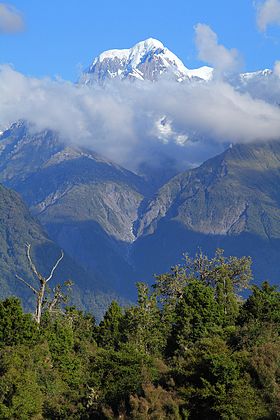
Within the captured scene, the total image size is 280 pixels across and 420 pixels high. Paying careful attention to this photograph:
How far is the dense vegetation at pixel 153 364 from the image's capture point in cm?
6762

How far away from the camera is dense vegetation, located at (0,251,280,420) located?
6762 cm

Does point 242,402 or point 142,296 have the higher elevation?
point 142,296

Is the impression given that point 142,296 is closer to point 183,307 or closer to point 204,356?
point 183,307

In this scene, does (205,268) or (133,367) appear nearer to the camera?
(133,367)

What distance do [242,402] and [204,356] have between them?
782cm

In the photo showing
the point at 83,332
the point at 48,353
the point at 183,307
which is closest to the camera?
the point at 48,353

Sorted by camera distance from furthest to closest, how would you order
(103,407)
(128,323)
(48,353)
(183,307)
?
(128,323), (183,307), (48,353), (103,407)

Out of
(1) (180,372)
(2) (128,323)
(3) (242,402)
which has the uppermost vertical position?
(2) (128,323)

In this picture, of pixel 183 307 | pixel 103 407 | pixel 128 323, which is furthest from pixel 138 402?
pixel 128 323

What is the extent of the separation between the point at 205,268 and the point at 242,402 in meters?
73.2

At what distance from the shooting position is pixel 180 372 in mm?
73375

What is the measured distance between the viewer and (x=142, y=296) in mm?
126750

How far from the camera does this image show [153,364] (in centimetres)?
8025

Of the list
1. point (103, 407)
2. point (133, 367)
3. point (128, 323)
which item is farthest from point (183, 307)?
point (103, 407)
